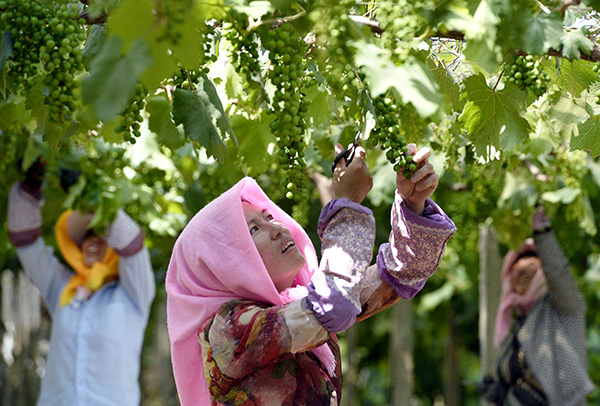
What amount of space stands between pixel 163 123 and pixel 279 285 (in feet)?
2.11

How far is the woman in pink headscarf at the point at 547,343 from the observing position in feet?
18.5

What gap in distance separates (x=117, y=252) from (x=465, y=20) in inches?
155

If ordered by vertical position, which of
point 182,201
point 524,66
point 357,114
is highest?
point 524,66

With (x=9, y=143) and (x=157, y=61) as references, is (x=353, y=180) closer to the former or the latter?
(x=157, y=61)

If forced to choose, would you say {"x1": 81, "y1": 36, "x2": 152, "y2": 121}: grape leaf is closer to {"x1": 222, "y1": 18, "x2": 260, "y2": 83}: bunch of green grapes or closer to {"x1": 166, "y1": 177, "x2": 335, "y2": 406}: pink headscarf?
{"x1": 222, "y1": 18, "x2": 260, "y2": 83}: bunch of green grapes

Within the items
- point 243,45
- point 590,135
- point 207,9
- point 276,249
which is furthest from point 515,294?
point 207,9

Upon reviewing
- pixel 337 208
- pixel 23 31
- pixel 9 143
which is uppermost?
pixel 23 31

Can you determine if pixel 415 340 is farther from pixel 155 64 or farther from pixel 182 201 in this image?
pixel 155 64

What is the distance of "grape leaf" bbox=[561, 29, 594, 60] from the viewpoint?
2266 millimetres

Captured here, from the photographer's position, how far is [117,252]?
541 centimetres

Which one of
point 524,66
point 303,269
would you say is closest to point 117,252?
point 303,269

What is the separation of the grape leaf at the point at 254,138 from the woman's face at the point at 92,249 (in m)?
2.55

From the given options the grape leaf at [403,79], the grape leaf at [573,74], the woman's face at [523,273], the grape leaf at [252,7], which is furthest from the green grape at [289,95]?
the woman's face at [523,273]

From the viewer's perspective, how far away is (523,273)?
21.0 feet
